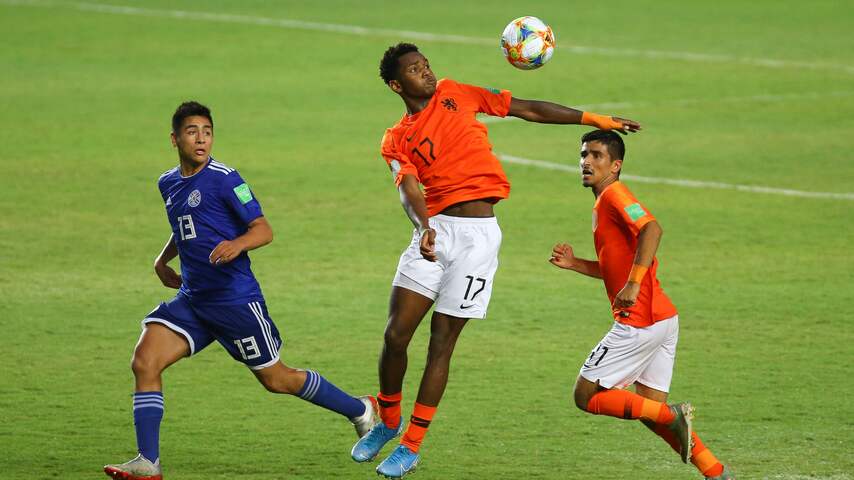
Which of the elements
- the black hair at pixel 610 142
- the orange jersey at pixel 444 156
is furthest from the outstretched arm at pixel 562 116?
the black hair at pixel 610 142

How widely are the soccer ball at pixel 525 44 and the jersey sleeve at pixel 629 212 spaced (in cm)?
208

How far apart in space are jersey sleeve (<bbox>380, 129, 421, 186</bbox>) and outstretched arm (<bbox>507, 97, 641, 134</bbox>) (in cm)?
75

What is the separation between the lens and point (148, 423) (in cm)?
755

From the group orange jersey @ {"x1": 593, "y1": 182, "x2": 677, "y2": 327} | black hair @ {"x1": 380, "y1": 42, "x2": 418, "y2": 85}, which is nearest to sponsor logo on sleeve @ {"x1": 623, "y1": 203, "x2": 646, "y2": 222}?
orange jersey @ {"x1": 593, "y1": 182, "x2": 677, "y2": 327}

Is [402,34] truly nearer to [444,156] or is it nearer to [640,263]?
[444,156]

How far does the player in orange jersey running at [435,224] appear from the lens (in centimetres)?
829

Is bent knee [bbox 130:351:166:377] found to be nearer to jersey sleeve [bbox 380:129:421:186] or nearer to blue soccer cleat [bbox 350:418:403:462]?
blue soccer cleat [bbox 350:418:403:462]

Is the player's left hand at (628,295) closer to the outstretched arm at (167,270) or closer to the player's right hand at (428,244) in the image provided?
the player's right hand at (428,244)

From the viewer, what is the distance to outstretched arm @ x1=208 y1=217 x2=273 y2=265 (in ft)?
25.0

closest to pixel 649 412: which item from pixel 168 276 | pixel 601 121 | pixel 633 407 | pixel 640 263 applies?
pixel 633 407

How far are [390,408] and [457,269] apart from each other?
930mm

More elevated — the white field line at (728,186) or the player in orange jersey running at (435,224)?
the white field line at (728,186)

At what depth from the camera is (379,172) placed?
18.1m

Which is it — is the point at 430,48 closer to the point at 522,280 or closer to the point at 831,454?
the point at 522,280
